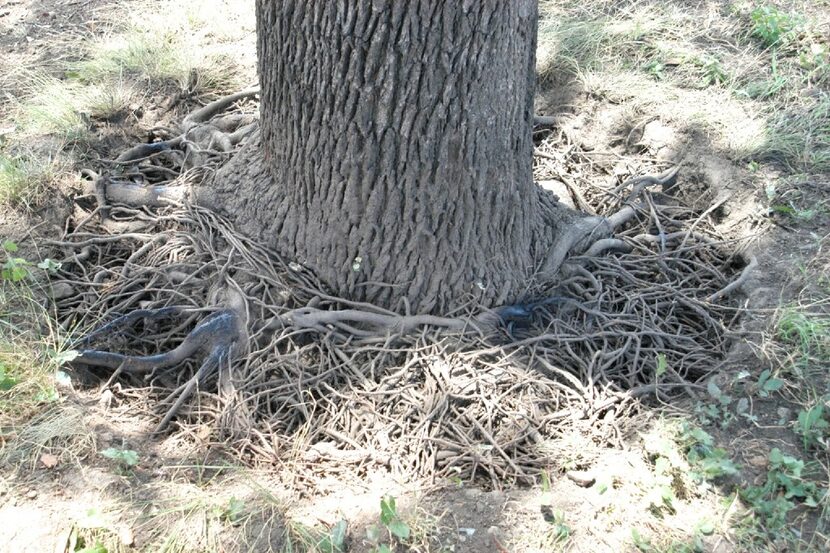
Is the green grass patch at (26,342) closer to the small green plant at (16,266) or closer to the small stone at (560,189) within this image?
the small green plant at (16,266)

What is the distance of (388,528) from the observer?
2250mm

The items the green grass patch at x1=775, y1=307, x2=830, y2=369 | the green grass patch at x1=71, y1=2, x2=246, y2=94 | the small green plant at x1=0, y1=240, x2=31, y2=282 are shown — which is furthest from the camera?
the green grass patch at x1=71, y1=2, x2=246, y2=94

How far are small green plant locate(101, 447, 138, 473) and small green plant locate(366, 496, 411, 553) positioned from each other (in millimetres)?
785

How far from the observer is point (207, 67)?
4254mm

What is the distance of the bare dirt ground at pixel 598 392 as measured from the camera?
2.26m

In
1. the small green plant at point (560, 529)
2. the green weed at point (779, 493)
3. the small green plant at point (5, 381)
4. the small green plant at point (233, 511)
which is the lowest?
the small green plant at point (233, 511)

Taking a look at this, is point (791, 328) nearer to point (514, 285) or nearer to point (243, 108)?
point (514, 285)

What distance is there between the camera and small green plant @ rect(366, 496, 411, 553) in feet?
7.21

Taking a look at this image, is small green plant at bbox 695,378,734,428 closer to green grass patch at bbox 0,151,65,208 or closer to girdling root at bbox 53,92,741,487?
girdling root at bbox 53,92,741,487

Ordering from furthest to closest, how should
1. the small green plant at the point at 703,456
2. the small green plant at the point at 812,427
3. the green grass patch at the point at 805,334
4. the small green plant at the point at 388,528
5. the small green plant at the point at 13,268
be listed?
the small green plant at the point at 13,268 < the green grass patch at the point at 805,334 < the small green plant at the point at 812,427 < the small green plant at the point at 703,456 < the small green plant at the point at 388,528

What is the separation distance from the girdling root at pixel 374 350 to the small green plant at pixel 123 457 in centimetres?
23

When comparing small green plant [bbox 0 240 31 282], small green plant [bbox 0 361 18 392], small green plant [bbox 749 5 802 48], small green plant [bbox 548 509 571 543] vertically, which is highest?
small green plant [bbox 749 5 802 48]

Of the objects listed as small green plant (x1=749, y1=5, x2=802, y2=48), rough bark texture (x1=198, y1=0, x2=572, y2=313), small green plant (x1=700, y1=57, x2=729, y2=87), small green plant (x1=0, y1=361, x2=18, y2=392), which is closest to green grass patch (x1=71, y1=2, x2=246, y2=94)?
rough bark texture (x1=198, y1=0, x2=572, y2=313)

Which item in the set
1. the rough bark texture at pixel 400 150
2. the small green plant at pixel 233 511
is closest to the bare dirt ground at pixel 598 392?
the small green plant at pixel 233 511
